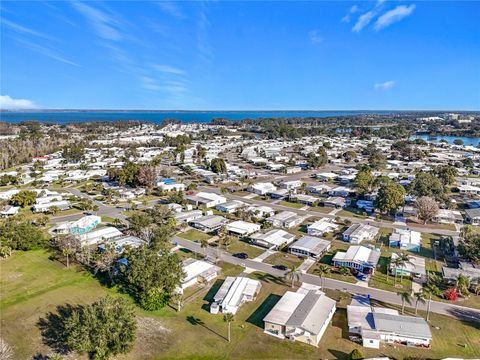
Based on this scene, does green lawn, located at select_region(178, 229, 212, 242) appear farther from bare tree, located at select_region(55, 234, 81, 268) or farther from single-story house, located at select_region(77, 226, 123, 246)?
bare tree, located at select_region(55, 234, 81, 268)

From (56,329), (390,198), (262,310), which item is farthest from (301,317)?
(390,198)

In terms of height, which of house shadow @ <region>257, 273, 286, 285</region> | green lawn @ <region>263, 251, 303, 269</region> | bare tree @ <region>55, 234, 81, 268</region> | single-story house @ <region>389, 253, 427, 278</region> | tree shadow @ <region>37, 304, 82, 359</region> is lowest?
green lawn @ <region>263, 251, 303, 269</region>

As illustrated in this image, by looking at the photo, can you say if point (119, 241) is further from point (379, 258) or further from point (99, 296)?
point (379, 258)

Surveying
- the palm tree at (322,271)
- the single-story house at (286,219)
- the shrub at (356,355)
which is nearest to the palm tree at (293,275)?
the palm tree at (322,271)

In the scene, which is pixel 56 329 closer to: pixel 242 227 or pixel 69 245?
pixel 69 245

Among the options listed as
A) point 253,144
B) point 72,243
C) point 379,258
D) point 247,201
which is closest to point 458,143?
point 253,144

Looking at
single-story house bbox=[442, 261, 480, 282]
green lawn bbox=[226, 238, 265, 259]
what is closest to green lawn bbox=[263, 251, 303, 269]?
green lawn bbox=[226, 238, 265, 259]

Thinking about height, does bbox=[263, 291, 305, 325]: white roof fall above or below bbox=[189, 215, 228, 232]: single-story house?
above

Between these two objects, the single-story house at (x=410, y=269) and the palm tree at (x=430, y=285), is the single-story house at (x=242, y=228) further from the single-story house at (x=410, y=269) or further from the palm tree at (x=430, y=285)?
the palm tree at (x=430, y=285)
